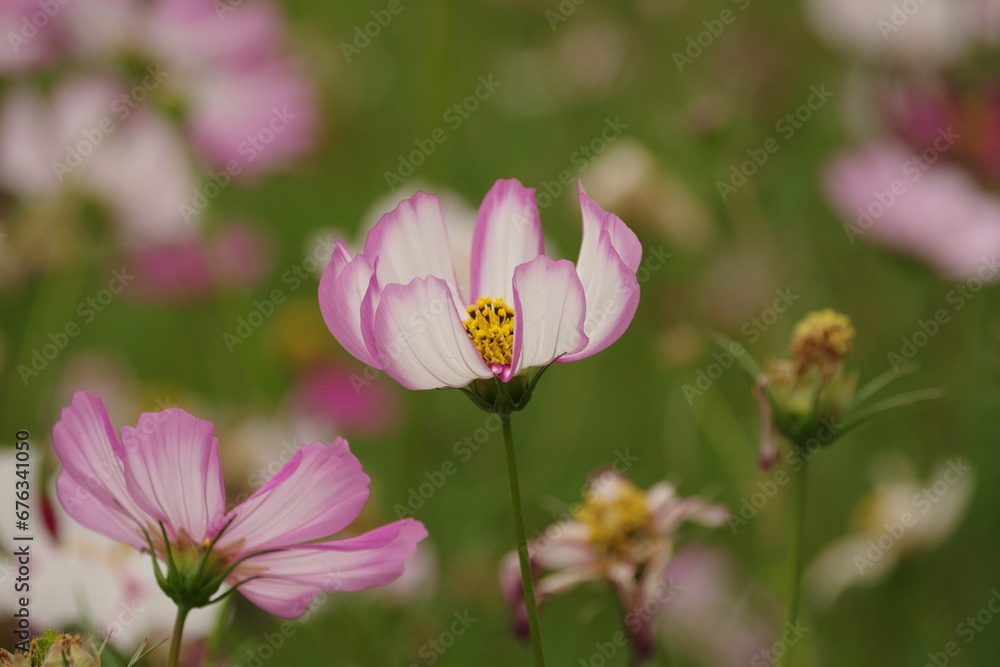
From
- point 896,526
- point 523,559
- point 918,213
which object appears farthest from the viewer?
point 918,213

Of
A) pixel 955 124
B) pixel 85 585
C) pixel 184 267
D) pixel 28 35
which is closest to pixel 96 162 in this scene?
pixel 28 35

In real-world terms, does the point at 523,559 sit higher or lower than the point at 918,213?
higher

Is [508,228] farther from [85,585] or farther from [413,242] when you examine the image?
[85,585]

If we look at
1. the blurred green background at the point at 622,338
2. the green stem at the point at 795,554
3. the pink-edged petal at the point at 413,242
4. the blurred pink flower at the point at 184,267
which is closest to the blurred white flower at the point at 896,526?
the blurred green background at the point at 622,338

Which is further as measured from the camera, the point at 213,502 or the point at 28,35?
the point at 28,35

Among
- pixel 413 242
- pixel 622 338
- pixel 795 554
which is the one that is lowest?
pixel 622 338

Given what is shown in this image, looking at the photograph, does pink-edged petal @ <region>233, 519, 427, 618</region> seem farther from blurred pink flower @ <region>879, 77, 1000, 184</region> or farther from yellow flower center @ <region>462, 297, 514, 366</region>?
blurred pink flower @ <region>879, 77, 1000, 184</region>

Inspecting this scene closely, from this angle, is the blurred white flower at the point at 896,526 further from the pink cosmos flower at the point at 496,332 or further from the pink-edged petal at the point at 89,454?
the pink-edged petal at the point at 89,454

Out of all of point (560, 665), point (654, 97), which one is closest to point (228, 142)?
point (560, 665)
